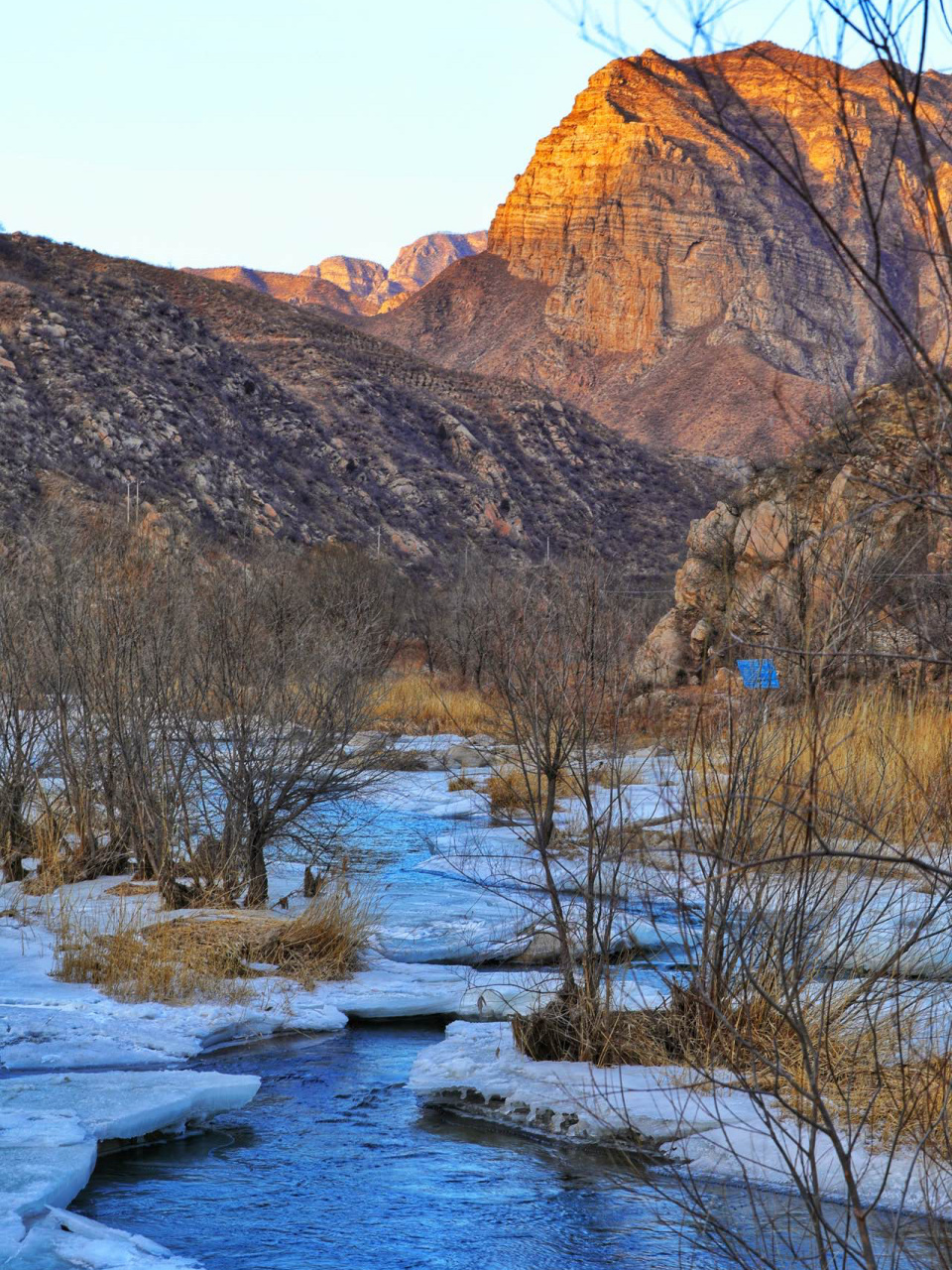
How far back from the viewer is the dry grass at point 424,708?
19719 millimetres

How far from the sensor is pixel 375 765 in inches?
403

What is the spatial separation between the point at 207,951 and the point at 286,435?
38084 millimetres

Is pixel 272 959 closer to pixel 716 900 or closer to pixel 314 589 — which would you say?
pixel 716 900

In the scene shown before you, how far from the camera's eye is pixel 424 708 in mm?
21547

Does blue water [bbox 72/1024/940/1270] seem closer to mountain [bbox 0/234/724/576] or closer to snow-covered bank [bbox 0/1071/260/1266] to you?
snow-covered bank [bbox 0/1071/260/1266]

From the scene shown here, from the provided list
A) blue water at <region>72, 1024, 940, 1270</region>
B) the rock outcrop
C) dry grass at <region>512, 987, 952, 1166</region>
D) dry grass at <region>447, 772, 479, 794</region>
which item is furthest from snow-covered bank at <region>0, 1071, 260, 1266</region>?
dry grass at <region>447, 772, 479, 794</region>

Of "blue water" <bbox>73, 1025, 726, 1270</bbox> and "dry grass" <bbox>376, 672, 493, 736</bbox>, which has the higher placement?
"blue water" <bbox>73, 1025, 726, 1270</bbox>

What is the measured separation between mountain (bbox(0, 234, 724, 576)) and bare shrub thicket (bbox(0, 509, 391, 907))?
70.9 ft

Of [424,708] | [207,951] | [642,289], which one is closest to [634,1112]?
[207,951]

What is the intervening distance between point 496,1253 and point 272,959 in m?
3.64

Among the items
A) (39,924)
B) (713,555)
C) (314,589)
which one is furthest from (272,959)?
(314,589)

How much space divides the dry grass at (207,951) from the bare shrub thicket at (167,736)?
2.28ft

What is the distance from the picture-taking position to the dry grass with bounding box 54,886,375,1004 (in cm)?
734

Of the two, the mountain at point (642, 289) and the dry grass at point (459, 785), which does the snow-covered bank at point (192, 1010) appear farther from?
the mountain at point (642, 289)
